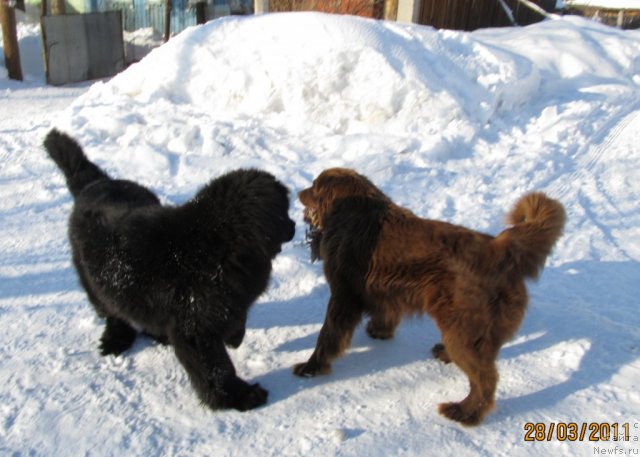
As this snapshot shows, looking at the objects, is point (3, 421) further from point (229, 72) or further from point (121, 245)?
point (229, 72)

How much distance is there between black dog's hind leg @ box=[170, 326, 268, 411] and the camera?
9.24 feet

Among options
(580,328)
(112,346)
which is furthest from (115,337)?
(580,328)

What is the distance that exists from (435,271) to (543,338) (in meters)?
1.35

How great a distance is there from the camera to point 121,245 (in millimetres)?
2871

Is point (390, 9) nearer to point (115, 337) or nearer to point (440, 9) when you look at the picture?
point (440, 9)

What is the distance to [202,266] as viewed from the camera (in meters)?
2.79

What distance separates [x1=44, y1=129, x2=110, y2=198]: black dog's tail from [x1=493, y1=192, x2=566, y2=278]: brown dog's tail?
2.78 m

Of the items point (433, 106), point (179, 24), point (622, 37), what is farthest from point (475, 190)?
point (179, 24)

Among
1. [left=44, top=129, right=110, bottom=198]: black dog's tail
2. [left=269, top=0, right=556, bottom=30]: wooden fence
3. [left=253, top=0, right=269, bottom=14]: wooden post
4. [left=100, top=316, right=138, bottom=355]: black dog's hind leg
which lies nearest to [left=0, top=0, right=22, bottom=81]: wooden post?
[left=253, top=0, right=269, bottom=14]: wooden post

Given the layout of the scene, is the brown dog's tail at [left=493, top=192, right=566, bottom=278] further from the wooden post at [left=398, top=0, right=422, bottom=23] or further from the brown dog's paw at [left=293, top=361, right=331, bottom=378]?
the wooden post at [left=398, top=0, right=422, bottom=23]

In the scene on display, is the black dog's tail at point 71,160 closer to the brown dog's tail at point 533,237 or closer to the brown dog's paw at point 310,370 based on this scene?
the brown dog's paw at point 310,370

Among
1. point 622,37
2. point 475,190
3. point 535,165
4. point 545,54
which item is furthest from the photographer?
point 622,37

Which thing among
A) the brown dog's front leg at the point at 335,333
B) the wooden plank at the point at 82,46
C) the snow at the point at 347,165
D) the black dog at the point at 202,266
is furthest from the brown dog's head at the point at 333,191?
the wooden plank at the point at 82,46

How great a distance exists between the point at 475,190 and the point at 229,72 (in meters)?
4.69
